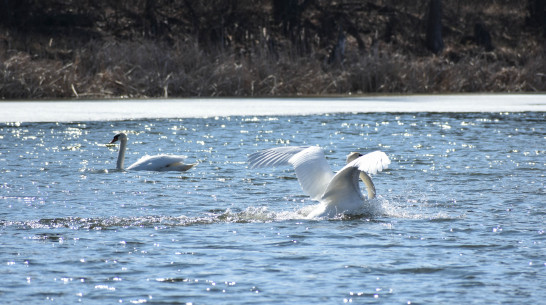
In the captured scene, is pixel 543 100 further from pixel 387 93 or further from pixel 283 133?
pixel 283 133

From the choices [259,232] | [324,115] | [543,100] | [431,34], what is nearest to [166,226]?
[259,232]

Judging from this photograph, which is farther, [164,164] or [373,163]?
[164,164]

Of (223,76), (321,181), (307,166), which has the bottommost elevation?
(321,181)

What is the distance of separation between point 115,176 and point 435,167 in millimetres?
3855

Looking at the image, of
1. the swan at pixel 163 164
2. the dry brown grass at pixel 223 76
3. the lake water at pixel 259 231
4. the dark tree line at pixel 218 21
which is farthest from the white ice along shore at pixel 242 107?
the dark tree line at pixel 218 21

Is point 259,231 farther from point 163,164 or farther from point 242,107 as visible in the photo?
point 242,107

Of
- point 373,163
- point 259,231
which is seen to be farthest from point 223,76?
point 373,163

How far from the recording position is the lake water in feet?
19.1

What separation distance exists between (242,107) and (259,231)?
12925 mm

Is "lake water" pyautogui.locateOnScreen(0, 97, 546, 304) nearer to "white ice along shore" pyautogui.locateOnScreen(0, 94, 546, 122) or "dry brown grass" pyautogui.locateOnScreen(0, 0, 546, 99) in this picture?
"white ice along shore" pyautogui.locateOnScreen(0, 94, 546, 122)

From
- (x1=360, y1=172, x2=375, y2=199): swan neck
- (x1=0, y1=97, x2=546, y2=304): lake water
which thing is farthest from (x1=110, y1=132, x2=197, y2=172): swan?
(x1=360, y1=172, x2=375, y2=199): swan neck

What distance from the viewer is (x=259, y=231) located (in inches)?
302

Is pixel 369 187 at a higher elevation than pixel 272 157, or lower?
lower

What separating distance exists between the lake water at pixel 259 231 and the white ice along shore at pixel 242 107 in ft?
13.1
